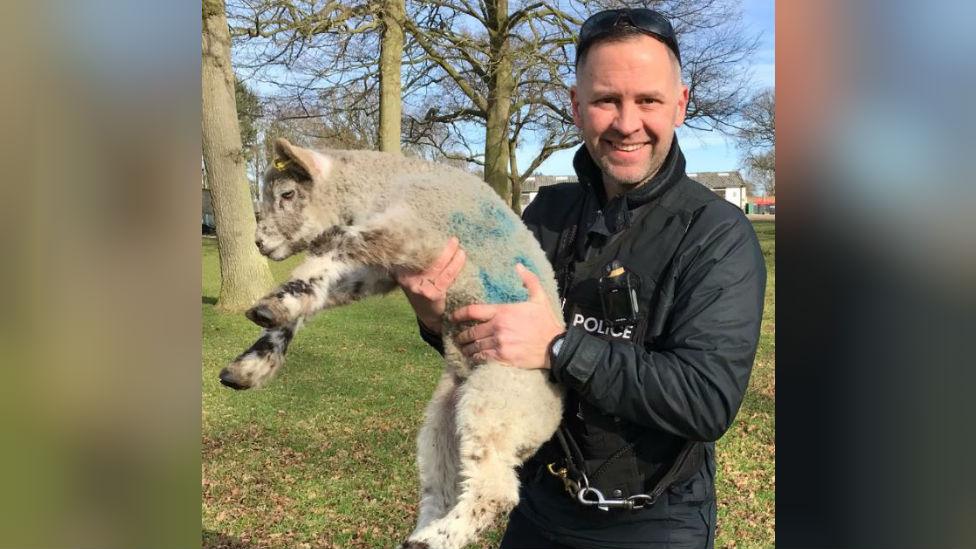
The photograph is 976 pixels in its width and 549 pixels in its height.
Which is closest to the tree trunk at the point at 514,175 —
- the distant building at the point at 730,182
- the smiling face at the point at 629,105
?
the distant building at the point at 730,182

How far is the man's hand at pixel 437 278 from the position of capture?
2.77 metres

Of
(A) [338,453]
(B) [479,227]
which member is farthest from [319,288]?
(A) [338,453]

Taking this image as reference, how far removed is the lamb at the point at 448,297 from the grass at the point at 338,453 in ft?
4.18

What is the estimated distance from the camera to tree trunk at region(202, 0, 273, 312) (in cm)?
A: 1277

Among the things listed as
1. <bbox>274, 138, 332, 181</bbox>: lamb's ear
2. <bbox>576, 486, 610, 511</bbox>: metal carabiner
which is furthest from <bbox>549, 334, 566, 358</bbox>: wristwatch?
<bbox>274, 138, 332, 181</bbox>: lamb's ear

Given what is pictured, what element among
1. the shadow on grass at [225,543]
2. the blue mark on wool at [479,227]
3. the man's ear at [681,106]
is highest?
the man's ear at [681,106]

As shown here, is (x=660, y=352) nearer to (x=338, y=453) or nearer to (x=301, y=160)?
(x=301, y=160)

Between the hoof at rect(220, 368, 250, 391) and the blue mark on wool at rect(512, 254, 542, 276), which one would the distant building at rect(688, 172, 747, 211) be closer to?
the blue mark on wool at rect(512, 254, 542, 276)

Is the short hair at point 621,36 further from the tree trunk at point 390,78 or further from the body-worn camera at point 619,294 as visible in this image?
the tree trunk at point 390,78

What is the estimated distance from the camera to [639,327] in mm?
2469

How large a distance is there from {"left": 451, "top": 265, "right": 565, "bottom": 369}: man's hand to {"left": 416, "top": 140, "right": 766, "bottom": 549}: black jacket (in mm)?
126

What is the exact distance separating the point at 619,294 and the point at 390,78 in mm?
7846
